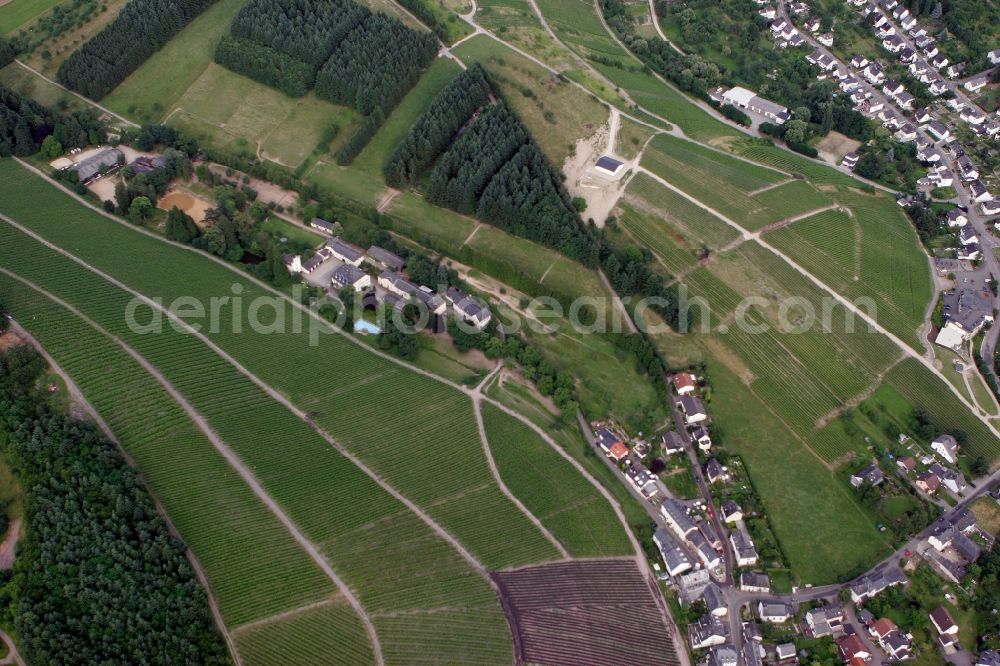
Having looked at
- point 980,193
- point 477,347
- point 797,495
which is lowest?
point 477,347

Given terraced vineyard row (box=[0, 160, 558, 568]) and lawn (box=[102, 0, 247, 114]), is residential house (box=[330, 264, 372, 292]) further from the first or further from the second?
lawn (box=[102, 0, 247, 114])

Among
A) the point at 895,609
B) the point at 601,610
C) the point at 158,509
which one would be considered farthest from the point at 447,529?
the point at 895,609

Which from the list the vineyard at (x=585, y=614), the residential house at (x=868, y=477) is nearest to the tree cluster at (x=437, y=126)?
the vineyard at (x=585, y=614)

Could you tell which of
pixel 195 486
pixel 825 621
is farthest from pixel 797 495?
pixel 195 486

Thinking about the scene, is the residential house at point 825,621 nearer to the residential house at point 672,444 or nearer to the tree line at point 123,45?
the residential house at point 672,444

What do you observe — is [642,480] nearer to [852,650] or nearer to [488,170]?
[852,650]

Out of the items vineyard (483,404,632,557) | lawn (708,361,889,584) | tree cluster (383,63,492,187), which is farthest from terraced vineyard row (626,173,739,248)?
vineyard (483,404,632,557)

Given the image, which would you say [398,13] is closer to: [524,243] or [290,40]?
[290,40]
